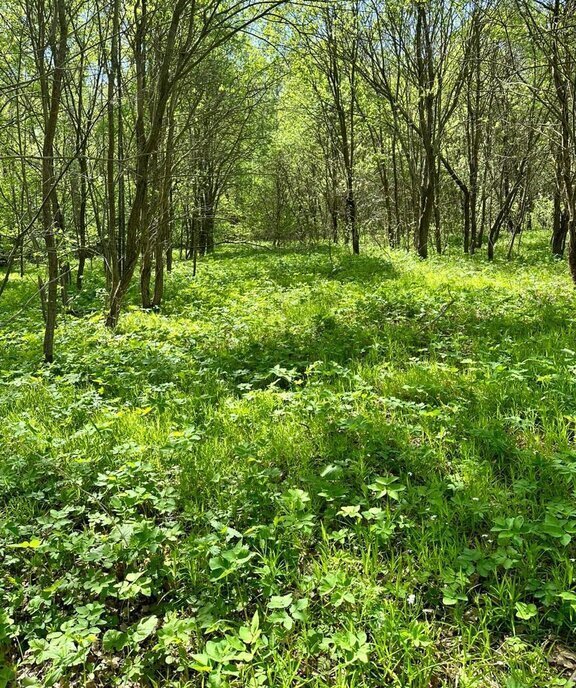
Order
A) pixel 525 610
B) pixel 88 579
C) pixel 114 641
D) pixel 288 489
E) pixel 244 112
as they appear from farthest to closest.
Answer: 1. pixel 244 112
2. pixel 288 489
3. pixel 88 579
4. pixel 114 641
5. pixel 525 610

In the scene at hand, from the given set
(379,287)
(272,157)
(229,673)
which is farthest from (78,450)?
(272,157)

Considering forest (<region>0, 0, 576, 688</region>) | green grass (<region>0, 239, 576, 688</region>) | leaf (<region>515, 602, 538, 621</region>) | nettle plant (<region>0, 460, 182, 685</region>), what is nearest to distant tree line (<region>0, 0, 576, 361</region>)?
forest (<region>0, 0, 576, 688</region>)

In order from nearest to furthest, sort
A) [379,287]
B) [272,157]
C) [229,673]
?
[229,673], [379,287], [272,157]

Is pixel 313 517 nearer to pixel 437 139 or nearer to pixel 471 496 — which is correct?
pixel 471 496

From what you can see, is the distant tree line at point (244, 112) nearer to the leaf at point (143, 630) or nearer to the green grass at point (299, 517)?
the green grass at point (299, 517)

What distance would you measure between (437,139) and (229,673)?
13.0m

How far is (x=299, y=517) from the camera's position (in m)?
2.51

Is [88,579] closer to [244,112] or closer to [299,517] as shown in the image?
[299,517]

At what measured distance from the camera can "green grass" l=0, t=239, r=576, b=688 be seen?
1.94 m

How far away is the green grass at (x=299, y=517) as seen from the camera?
1.94 m

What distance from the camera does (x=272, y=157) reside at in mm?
23031

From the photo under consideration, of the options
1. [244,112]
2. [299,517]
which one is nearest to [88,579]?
[299,517]

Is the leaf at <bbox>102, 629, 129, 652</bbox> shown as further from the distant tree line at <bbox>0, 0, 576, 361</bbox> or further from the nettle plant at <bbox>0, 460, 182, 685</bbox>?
the distant tree line at <bbox>0, 0, 576, 361</bbox>

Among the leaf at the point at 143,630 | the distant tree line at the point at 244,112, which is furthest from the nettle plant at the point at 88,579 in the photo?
the distant tree line at the point at 244,112
